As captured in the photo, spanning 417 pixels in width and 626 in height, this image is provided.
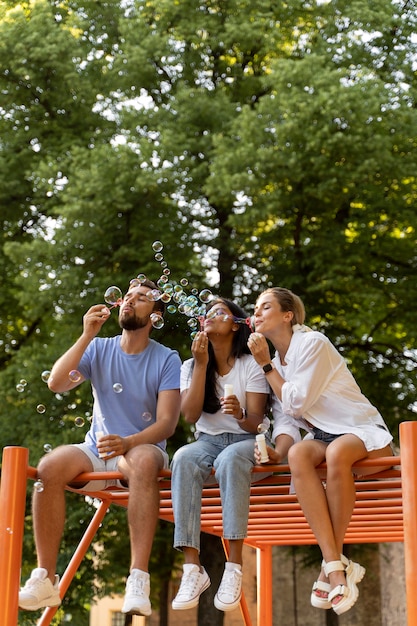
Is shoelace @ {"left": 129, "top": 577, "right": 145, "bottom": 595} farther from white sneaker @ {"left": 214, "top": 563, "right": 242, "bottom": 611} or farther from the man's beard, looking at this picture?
the man's beard

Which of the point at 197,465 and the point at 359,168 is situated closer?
the point at 197,465

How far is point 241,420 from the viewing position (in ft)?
16.0

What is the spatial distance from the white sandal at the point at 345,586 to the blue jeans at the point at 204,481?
474mm

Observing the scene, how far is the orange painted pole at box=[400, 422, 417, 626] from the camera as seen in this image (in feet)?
12.3

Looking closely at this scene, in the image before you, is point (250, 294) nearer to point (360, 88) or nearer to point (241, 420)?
point (360, 88)

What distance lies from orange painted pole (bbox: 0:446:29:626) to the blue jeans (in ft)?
2.48

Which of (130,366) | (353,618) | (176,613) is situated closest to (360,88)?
(130,366)

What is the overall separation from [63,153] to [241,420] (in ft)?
33.7

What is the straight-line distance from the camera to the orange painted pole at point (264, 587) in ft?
24.1

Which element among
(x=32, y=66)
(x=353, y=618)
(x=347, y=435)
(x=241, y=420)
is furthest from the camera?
(x=353, y=618)

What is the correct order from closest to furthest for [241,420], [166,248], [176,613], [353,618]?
[241,420], [166,248], [353,618], [176,613]

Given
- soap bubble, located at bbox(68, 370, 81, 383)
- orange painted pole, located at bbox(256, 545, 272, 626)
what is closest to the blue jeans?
soap bubble, located at bbox(68, 370, 81, 383)

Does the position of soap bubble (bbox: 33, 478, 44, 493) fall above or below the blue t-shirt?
below

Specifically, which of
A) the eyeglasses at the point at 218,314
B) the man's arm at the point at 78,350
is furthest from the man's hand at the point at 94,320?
the eyeglasses at the point at 218,314
